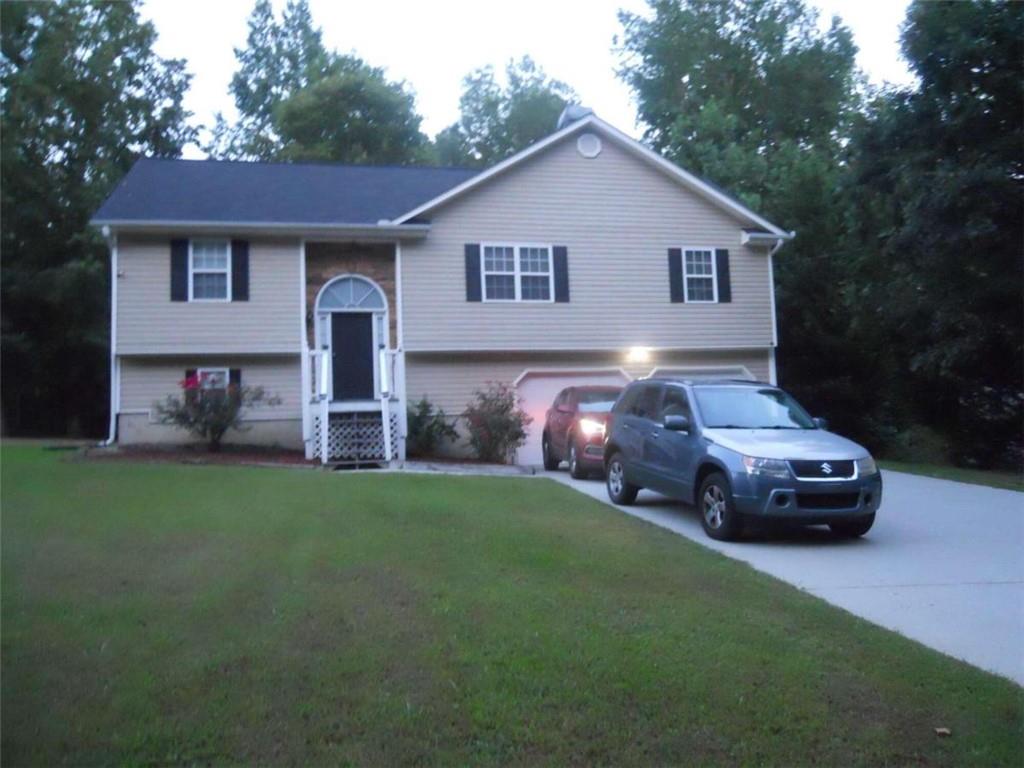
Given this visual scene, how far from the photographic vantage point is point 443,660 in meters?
5.35

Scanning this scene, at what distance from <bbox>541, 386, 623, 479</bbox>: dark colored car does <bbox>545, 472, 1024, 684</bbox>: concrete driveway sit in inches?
82.3

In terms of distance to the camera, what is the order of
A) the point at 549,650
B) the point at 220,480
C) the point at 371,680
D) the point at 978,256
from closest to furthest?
1. the point at 371,680
2. the point at 549,650
3. the point at 220,480
4. the point at 978,256

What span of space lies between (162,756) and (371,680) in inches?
44.8

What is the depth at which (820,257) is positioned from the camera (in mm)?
26844

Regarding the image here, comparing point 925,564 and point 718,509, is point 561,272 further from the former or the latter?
point 925,564

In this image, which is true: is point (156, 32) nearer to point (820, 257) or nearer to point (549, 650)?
point (820, 257)

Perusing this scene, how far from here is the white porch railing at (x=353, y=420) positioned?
61.6 ft

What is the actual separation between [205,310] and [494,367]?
6.11m

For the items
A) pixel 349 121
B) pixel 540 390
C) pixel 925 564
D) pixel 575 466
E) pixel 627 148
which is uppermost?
pixel 349 121

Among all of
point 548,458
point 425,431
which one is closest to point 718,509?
point 548,458

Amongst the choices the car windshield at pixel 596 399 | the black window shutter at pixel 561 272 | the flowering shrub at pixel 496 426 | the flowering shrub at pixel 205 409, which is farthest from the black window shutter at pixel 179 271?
the car windshield at pixel 596 399

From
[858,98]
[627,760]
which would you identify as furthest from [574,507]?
[858,98]

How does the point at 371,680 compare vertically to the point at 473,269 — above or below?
below

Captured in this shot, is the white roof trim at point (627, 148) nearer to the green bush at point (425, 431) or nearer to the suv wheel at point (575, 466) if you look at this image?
the green bush at point (425, 431)
